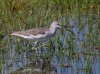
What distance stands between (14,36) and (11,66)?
6.82 feet

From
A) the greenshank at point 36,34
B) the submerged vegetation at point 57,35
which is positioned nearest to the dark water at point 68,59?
the submerged vegetation at point 57,35

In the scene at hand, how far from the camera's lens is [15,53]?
10031mm

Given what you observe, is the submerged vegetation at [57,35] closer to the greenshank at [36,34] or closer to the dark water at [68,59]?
the dark water at [68,59]

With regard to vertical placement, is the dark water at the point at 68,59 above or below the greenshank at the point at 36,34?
below

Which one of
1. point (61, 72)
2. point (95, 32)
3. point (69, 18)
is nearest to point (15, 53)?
point (61, 72)

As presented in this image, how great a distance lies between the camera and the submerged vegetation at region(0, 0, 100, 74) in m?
9.45

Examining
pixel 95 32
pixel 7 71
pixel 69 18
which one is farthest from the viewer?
pixel 69 18

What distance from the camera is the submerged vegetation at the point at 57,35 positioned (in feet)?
31.0

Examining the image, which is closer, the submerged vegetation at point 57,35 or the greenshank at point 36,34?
the submerged vegetation at point 57,35

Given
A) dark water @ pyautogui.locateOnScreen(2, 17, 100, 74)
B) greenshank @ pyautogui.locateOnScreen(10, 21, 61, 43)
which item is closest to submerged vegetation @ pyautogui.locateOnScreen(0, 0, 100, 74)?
dark water @ pyautogui.locateOnScreen(2, 17, 100, 74)

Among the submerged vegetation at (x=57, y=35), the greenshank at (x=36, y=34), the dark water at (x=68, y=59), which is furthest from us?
the greenshank at (x=36, y=34)

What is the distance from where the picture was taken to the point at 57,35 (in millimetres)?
10859

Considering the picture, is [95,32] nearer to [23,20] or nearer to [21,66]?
[23,20]

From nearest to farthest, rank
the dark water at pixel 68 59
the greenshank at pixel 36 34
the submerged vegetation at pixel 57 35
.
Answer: the dark water at pixel 68 59
the submerged vegetation at pixel 57 35
the greenshank at pixel 36 34
